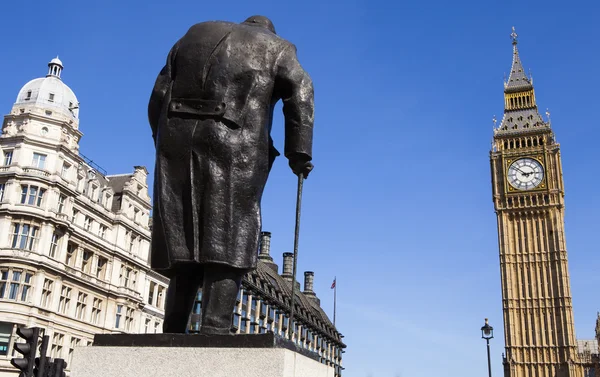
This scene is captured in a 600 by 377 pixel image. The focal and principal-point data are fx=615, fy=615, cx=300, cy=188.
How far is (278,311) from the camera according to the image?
65.0m

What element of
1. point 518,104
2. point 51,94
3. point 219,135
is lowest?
point 219,135

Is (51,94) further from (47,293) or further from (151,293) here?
(151,293)

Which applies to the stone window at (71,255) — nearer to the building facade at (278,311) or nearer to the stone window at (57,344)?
the stone window at (57,344)

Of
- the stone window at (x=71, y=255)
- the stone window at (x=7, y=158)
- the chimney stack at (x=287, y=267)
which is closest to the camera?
the stone window at (x=7, y=158)

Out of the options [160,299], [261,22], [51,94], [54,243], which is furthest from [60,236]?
Result: [261,22]

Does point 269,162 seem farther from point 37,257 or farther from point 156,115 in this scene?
point 37,257

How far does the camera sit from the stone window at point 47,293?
34.4m

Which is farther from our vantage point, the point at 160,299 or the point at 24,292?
the point at 160,299

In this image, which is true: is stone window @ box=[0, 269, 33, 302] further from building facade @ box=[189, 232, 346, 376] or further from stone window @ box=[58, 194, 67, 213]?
building facade @ box=[189, 232, 346, 376]

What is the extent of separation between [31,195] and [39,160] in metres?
2.21

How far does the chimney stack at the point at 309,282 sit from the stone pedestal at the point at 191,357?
94.4 metres

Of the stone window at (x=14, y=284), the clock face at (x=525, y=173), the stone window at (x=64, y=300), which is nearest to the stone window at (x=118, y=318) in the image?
the stone window at (x=64, y=300)

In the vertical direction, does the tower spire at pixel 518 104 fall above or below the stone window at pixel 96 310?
above

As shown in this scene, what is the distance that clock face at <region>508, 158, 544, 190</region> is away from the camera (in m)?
79.7
